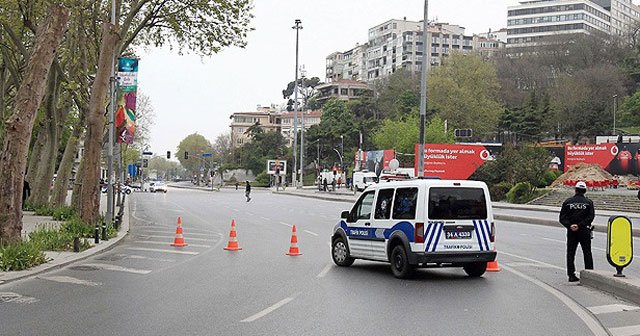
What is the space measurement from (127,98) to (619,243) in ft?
64.0

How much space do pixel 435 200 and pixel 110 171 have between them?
14739mm

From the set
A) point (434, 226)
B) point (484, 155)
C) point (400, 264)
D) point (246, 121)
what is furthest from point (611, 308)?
point (246, 121)

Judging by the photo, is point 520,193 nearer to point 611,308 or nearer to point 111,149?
point 111,149

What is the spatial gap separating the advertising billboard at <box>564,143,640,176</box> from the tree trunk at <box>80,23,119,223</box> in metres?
44.4

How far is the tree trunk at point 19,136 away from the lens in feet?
51.5

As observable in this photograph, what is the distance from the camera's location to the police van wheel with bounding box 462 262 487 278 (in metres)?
14.0

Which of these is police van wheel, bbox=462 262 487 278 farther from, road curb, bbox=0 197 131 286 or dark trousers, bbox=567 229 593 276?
road curb, bbox=0 197 131 286

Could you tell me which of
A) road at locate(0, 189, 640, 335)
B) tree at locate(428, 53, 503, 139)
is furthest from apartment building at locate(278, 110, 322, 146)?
road at locate(0, 189, 640, 335)

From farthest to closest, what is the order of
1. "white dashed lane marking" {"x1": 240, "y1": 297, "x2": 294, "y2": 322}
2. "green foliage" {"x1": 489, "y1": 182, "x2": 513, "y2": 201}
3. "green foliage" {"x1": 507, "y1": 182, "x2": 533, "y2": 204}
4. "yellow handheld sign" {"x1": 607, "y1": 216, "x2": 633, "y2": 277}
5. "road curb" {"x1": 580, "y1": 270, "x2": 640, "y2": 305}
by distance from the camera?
"green foliage" {"x1": 489, "y1": 182, "x2": 513, "y2": 201}, "green foliage" {"x1": 507, "y1": 182, "x2": 533, "y2": 204}, "yellow handheld sign" {"x1": 607, "y1": 216, "x2": 633, "y2": 277}, "road curb" {"x1": 580, "y1": 270, "x2": 640, "y2": 305}, "white dashed lane marking" {"x1": 240, "y1": 297, "x2": 294, "y2": 322}

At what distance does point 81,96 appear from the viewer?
31672 mm

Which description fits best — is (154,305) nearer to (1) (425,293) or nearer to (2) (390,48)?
(1) (425,293)

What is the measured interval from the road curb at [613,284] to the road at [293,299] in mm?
180

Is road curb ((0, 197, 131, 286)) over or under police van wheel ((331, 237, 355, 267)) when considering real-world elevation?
under

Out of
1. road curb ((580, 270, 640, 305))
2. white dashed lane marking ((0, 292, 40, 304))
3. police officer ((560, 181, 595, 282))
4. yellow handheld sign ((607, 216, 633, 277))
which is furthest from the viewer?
police officer ((560, 181, 595, 282))
